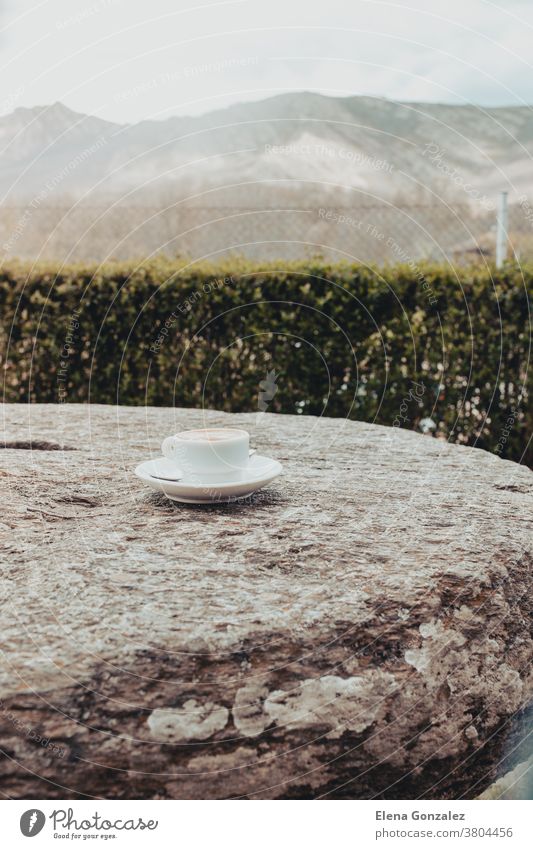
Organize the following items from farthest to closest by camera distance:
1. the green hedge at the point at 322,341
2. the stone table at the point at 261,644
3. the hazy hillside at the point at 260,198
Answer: the hazy hillside at the point at 260,198 → the green hedge at the point at 322,341 → the stone table at the point at 261,644

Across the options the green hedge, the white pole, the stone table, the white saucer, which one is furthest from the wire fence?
the stone table

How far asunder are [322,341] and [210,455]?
393 centimetres

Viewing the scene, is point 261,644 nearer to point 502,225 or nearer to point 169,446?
point 169,446

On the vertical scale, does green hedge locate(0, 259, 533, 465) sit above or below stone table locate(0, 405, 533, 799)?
above

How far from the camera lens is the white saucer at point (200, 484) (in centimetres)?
216

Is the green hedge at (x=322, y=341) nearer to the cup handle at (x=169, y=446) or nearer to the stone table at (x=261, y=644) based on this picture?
the stone table at (x=261, y=644)

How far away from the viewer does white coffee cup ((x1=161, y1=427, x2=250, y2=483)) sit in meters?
2.16

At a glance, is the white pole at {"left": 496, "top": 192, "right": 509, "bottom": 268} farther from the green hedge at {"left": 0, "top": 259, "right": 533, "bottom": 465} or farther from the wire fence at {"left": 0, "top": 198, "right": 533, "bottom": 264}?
the green hedge at {"left": 0, "top": 259, "right": 533, "bottom": 465}

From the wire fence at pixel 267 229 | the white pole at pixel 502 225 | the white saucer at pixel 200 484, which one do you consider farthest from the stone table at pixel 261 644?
the wire fence at pixel 267 229

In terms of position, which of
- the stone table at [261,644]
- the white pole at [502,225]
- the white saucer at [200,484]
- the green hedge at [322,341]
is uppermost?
the white pole at [502,225]

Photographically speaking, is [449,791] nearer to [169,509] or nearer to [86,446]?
[169,509]

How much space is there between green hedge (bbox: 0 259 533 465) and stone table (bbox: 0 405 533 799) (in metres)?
3.64

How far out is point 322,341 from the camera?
236 inches

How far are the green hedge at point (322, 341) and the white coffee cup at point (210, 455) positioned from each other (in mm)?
3739
